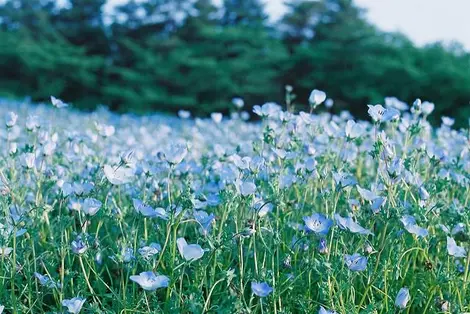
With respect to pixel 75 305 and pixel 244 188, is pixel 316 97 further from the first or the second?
pixel 75 305

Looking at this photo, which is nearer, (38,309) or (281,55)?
(38,309)

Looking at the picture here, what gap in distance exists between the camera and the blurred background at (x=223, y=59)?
35.8 ft

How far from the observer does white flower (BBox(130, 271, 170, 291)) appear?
162 centimetres

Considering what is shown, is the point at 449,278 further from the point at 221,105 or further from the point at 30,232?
the point at 221,105

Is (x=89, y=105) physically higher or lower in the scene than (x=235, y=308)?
lower

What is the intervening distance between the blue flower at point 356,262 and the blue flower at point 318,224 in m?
0.10

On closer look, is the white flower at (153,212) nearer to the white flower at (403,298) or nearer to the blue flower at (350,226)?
the blue flower at (350,226)

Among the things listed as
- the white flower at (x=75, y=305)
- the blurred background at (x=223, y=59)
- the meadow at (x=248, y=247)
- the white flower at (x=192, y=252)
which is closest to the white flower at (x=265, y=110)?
the meadow at (x=248, y=247)

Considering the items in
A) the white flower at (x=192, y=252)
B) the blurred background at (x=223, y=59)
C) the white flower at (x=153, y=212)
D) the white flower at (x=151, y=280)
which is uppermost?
the white flower at (x=192, y=252)

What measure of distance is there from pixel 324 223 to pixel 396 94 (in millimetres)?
9253

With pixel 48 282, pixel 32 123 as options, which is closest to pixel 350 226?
pixel 48 282

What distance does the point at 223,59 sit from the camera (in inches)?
476

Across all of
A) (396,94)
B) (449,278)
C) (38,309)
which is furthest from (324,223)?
(396,94)

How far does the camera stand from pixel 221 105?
1131 cm
